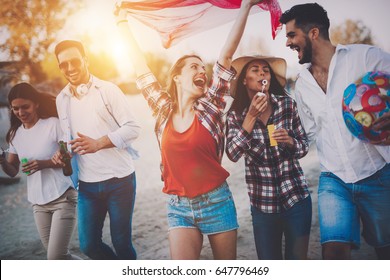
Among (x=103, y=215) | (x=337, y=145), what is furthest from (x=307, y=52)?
(x=103, y=215)

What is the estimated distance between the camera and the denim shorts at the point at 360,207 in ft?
8.05

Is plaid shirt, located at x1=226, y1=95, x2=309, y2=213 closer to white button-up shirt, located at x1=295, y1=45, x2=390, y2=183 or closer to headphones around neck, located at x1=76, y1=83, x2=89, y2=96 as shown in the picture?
white button-up shirt, located at x1=295, y1=45, x2=390, y2=183

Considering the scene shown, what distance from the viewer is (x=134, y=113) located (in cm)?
293

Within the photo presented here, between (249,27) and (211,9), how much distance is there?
1.19 ft

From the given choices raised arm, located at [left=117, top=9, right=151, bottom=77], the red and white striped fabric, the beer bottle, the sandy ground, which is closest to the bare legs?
the sandy ground

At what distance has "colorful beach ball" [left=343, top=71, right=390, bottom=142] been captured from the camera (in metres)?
2.37

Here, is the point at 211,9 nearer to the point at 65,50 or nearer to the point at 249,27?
the point at 249,27

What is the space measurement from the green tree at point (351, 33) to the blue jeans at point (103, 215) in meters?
2.07

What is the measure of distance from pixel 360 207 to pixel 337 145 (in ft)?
1.57

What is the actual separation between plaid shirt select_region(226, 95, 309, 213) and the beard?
33 cm

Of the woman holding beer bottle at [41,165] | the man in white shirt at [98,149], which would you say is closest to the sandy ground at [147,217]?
the man in white shirt at [98,149]

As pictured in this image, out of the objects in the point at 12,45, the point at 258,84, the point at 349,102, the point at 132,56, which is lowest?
the point at 349,102

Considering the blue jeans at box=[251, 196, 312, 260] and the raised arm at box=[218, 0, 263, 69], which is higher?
the raised arm at box=[218, 0, 263, 69]
